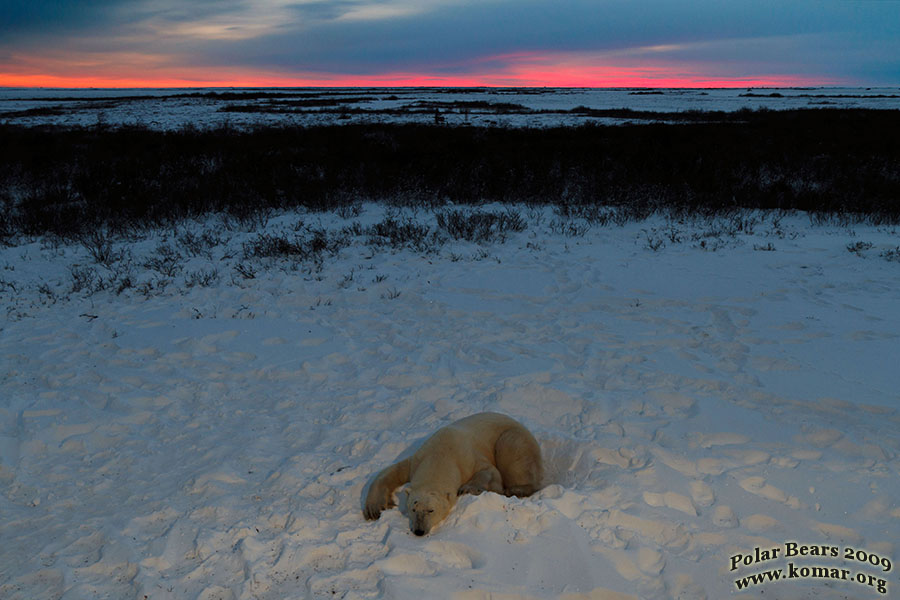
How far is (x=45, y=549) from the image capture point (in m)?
3.21

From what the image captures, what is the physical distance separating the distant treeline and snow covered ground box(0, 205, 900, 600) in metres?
3.80

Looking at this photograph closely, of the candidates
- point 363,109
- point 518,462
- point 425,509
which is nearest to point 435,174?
point 518,462

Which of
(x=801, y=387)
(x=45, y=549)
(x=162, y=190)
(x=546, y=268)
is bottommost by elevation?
(x=45, y=549)

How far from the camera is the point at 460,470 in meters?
3.58

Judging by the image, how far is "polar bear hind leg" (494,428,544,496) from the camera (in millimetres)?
3723

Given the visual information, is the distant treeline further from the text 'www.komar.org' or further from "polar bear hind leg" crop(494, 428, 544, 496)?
the text 'www.komar.org'

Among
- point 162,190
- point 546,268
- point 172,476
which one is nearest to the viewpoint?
point 172,476

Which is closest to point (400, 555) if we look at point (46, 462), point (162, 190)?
point (46, 462)

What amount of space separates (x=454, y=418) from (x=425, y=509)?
1.48 metres

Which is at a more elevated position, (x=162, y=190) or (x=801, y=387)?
(x=162, y=190)

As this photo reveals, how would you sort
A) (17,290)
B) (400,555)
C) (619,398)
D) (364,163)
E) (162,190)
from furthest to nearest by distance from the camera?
(364,163) → (162,190) → (17,290) → (619,398) → (400,555)

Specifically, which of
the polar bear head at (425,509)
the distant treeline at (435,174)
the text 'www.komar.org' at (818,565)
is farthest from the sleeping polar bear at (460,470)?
the distant treeline at (435,174)

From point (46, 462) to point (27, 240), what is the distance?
8.43 meters

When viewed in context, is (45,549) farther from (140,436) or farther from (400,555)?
(400,555)
